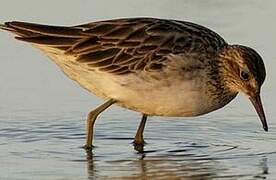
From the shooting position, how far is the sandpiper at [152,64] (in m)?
12.3

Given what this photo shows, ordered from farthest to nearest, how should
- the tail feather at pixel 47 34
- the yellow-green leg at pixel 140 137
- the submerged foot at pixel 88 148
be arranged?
the tail feather at pixel 47 34, the yellow-green leg at pixel 140 137, the submerged foot at pixel 88 148

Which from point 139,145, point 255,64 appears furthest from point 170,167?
point 255,64

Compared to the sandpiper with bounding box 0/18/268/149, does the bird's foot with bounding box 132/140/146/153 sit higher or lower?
lower

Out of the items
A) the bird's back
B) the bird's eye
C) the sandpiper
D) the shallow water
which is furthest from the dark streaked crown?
the shallow water

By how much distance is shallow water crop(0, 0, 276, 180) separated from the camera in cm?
1132

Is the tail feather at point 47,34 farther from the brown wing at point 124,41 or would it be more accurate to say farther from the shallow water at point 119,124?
the shallow water at point 119,124

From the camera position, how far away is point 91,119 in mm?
12664

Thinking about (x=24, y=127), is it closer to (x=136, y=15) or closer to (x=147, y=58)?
(x=147, y=58)

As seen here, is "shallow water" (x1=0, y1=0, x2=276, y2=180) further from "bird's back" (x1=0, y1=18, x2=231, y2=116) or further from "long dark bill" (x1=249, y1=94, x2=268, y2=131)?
"bird's back" (x1=0, y1=18, x2=231, y2=116)

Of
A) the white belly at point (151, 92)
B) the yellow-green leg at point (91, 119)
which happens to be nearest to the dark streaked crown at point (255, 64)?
the white belly at point (151, 92)

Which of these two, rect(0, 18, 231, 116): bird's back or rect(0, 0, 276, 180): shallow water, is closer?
rect(0, 0, 276, 180): shallow water

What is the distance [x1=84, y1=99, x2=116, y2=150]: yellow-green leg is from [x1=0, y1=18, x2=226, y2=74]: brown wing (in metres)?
0.34

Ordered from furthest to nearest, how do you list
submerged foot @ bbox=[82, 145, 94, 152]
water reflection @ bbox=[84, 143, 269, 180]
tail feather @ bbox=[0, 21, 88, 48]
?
tail feather @ bbox=[0, 21, 88, 48] → submerged foot @ bbox=[82, 145, 94, 152] → water reflection @ bbox=[84, 143, 269, 180]

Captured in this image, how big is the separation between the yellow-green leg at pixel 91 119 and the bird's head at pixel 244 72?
1175 mm
